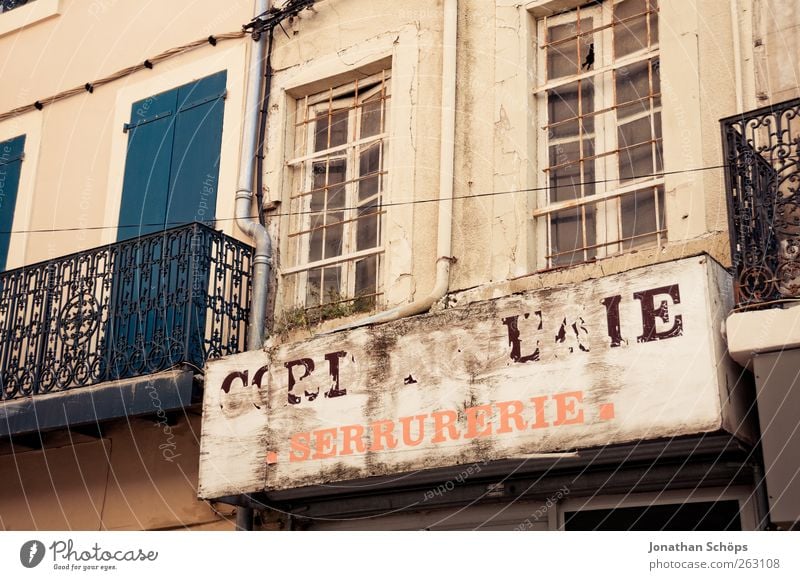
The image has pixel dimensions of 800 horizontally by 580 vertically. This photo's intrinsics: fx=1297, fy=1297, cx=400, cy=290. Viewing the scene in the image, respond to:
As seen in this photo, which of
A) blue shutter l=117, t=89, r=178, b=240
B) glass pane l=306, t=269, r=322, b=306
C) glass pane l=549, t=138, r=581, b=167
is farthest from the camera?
blue shutter l=117, t=89, r=178, b=240

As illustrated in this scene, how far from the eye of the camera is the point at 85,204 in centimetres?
1182

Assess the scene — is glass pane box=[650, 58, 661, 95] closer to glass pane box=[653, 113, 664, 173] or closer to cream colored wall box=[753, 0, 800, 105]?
glass pane box=[653, 113, 664, 173]

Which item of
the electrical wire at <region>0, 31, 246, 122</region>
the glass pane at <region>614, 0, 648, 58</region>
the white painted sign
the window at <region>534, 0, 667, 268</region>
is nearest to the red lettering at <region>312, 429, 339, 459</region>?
the white painted sign

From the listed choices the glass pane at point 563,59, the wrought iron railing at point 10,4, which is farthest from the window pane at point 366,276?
the wrought iron railing at point 10,4

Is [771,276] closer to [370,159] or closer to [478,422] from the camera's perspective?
[478,422]

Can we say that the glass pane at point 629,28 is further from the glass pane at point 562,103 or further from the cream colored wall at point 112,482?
the cream colored wall at point 112,482

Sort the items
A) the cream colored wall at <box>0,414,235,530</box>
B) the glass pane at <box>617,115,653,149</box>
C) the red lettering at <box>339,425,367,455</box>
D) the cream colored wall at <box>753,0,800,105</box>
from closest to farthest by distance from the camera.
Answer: the cream colored wall at <box>753,0,800,105</box>
the red lettering at <box>339,425,367,455</box>
the glass pane at <box>617,115,653,149</box>
the cream colored wall at <box>0,414,235,530</box>

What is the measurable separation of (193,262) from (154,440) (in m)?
1.54

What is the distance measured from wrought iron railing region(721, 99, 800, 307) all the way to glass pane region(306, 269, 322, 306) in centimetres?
374

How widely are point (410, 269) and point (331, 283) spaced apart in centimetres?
91

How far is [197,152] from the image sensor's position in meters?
11.2

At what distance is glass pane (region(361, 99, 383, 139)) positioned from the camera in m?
10.5

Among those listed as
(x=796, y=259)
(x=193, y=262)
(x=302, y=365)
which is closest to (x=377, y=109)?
(x=193, y=262)

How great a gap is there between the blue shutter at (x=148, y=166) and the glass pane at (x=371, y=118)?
1.90m
